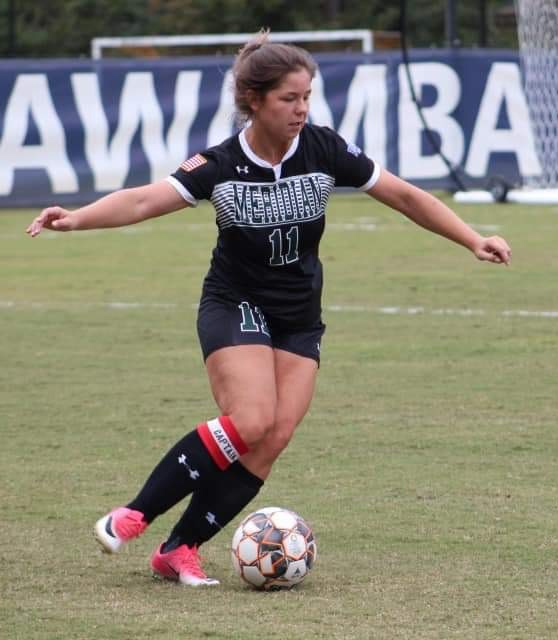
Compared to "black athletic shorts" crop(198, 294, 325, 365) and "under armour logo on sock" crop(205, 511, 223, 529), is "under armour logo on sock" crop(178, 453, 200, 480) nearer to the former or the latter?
"under armour logo on sock" crop(205, 511, 223, 529)

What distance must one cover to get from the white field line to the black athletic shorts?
22.1 feet

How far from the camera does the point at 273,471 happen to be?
→ 24.5 ft

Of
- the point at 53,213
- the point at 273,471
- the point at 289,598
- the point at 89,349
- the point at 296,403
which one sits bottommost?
the point at 89,349

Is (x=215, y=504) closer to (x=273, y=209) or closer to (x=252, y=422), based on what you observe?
(x=252, y=422)

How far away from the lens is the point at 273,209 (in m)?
5.58

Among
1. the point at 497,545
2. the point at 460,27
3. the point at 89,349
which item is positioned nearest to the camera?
the point at 497,545

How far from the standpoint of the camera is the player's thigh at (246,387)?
5484mm

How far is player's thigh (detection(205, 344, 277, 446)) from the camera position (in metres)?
5.48

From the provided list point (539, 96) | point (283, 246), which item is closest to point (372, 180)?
point (283, 246)

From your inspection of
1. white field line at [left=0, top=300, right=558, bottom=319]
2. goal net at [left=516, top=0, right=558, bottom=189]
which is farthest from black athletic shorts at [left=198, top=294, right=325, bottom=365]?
goal net at [left=516, top=0, right=558, bottom=189]

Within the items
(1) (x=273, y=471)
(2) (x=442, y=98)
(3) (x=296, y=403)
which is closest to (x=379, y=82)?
(2) (x=442, y=98)

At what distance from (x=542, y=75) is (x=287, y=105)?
17.7m

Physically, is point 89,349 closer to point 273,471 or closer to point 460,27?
point 273,471

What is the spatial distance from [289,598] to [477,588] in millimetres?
616
